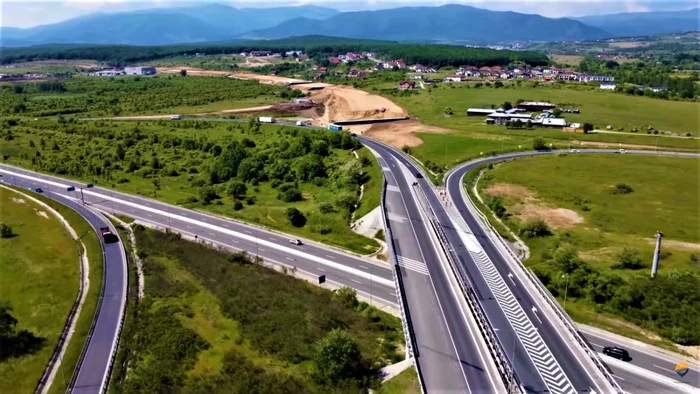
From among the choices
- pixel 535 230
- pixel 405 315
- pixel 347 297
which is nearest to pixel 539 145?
pixel 535 230

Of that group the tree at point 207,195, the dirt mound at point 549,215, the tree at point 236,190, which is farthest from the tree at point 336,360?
the tree at point 236,190

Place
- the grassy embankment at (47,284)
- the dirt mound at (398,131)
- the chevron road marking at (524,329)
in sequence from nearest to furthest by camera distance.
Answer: the chevron road marking at (524,329), the grassy embankment at (47,284), the dirt mound at (398,131)

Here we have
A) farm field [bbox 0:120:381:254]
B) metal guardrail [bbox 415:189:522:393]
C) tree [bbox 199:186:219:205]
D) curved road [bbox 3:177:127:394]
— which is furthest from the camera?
tree [bbox 199:186:219:205]

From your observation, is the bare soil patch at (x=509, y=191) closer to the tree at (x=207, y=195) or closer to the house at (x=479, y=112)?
the tree at (x=207, y=195)

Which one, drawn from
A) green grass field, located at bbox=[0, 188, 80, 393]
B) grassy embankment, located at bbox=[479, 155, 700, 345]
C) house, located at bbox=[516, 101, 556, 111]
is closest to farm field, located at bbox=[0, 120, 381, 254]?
green grass field, located at bbox=[0, 188, 80, 393]

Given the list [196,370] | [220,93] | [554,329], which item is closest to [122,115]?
[220,93]

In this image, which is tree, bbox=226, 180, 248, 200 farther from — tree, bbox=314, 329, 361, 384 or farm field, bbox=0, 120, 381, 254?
tree, bbox=314, 329, 361, 384
